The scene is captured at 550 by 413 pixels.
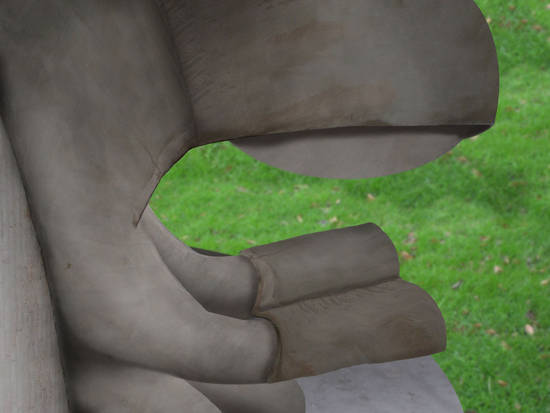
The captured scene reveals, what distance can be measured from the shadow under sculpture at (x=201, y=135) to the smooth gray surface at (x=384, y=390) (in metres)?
0.18

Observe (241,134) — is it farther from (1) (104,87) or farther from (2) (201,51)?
(1) (104,87)

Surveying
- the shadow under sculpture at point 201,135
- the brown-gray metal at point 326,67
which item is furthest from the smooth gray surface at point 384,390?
the brown-gray metal at point 326,67

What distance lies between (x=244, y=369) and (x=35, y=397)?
17.0 inches

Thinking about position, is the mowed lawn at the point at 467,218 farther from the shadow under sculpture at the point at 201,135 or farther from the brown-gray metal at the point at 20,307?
the brown-gray metal at the point at 20,307

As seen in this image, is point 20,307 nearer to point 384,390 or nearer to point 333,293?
point 333,293

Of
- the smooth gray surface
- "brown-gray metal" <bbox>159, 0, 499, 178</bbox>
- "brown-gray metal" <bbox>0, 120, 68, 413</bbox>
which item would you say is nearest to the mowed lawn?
the smooth gray surface

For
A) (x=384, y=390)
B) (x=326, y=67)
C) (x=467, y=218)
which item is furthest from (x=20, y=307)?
(x=467, y=218)

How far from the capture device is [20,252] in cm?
111

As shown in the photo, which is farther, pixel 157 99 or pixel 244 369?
pixel 244 369

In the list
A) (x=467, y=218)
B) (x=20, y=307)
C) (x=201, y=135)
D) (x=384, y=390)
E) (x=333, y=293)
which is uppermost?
(x=201, y=135)

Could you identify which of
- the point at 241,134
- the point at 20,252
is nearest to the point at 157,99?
the point at 241,134

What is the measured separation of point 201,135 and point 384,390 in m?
0.88

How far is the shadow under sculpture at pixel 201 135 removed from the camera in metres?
1.12

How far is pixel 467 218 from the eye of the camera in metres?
3.40
